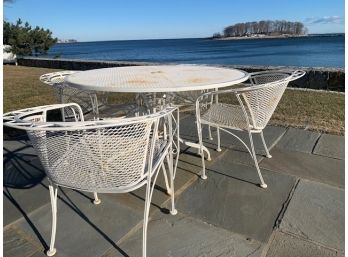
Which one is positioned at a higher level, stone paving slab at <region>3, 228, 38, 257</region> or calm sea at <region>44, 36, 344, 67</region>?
stone paving slab at <region>3, 228, 38, 257</region>

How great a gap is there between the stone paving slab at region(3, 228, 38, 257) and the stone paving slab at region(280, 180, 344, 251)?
1.55 metres

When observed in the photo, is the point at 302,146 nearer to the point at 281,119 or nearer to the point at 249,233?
the point at 281,119

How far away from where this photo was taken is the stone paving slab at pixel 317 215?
197cm

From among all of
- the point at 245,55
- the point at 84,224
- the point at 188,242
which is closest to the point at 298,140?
the point at 188,242

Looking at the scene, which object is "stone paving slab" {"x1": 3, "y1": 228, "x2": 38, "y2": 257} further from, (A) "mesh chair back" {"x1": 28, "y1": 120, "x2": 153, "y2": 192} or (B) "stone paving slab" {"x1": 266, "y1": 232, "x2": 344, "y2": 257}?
(B) "stone paving slab" {"x1": 266, "y1": 232, "x2": 344, "y2": 257}

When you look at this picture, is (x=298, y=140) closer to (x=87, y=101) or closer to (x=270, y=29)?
(x=87, y=101)

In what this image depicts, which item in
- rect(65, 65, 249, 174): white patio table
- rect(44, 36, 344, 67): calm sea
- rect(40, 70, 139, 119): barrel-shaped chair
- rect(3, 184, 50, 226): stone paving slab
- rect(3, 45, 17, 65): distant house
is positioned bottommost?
→ rect(44, 36, 344, 67): calm sea

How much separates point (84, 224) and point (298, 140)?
2.49 meters

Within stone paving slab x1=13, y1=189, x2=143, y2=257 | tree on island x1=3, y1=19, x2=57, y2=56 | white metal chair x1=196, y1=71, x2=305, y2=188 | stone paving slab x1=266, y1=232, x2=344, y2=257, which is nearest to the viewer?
stone paving slab x1=266, y1=232, x2=344, y2=257

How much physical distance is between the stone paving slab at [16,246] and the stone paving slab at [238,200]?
98cm

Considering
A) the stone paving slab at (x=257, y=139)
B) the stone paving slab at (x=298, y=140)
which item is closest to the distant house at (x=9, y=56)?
the stone paving slab at (x=257, y=139)

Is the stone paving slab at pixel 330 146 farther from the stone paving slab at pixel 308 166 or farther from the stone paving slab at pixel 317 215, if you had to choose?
the stone paving slab at pixel 317 215

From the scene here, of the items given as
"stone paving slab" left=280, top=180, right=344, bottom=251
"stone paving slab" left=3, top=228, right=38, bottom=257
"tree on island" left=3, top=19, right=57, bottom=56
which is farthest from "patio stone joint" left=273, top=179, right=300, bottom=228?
"tree on island" left=3, top=19, right=57, bottom=56

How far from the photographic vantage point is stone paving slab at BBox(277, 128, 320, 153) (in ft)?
10.9
